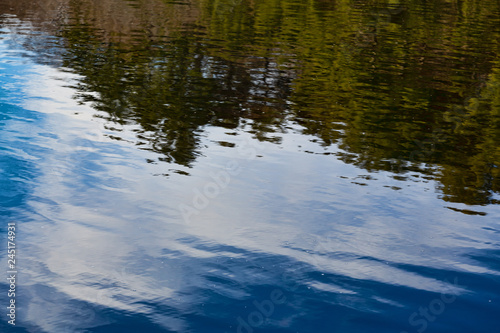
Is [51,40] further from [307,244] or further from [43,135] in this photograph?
[307,244]

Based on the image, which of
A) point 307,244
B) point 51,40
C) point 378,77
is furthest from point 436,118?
point 51,40

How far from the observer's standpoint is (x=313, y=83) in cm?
2838

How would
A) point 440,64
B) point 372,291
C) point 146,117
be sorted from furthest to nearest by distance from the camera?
point 440,64, point 146,117, point 372,291

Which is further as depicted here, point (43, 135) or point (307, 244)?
point (43, 135)

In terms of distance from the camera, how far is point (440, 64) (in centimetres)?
3541

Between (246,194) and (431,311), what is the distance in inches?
234

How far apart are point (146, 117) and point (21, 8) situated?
46140 millimetres

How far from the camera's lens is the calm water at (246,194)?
935 cm

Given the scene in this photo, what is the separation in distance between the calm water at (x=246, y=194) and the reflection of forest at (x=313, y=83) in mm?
164

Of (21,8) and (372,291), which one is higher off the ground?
(21,8)

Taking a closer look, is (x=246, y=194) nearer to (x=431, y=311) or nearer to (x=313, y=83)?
(x=431, y=311)
